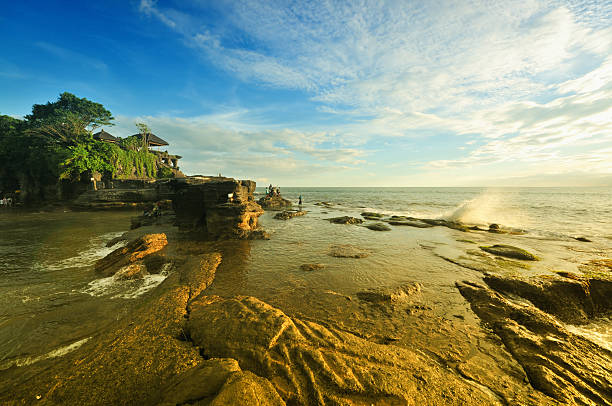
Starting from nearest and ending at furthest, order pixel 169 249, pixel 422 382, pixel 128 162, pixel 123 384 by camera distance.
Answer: pixel 123 384 < pixel 422 382 < pixel 169 249 < pixel 128 162

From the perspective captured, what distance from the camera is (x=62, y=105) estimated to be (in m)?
46.7

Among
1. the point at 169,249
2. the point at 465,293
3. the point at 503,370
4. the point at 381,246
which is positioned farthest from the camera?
the point at 381,246

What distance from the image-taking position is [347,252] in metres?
11.4

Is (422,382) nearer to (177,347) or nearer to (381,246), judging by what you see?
(177,347)

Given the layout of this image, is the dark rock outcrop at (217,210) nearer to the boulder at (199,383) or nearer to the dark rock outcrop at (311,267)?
the dark rock outcrop at (311,267)

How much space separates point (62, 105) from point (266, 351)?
75532 millimetres

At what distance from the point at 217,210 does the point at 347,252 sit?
10.0 m

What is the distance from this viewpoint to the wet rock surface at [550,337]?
132 inches

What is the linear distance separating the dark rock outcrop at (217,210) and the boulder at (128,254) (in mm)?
4018

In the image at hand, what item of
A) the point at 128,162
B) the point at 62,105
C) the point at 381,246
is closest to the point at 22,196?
the point at 128,162

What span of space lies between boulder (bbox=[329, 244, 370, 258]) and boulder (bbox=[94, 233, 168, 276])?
9.44 m

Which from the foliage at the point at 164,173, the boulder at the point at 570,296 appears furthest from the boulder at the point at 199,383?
the foliage at the point at 164,173

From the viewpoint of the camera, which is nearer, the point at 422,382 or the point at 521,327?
the point at 422,382

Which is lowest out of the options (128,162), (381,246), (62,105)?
(381,246)
